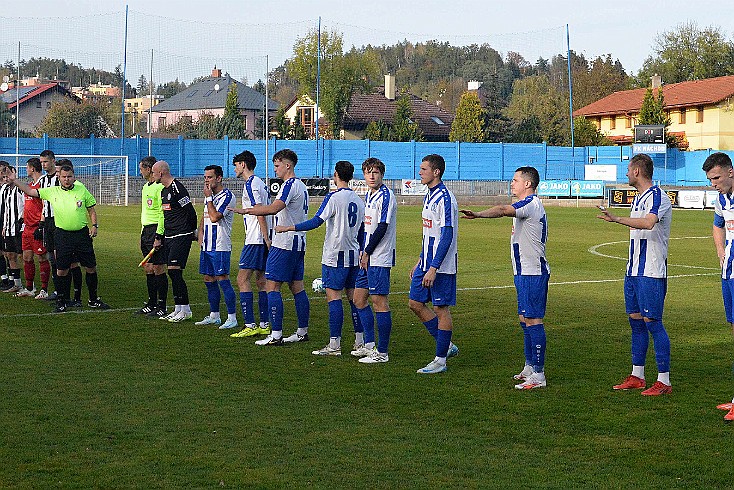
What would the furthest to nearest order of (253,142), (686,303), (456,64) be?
(456,64) < (253,142) < (686,303)

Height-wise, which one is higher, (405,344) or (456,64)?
(456,64)

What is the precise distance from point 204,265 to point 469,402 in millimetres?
5177

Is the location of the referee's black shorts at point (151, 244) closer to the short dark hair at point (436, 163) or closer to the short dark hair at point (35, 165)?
the short dark hair at point (35, 165)

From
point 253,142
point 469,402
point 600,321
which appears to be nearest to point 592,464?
point 469,402

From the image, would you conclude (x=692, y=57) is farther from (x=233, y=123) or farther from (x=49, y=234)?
(x=49, y=234)

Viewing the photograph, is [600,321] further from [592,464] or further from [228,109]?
[228,109]

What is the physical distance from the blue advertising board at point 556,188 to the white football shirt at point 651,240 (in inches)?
1756

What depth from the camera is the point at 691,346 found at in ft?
37.0

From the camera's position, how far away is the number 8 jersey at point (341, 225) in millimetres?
10484

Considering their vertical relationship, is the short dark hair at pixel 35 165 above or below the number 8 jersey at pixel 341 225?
above

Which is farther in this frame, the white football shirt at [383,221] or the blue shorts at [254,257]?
the blue shorts at [254,257]

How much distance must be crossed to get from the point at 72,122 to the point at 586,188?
4084 centimetres

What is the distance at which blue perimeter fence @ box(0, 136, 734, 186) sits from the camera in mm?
53031

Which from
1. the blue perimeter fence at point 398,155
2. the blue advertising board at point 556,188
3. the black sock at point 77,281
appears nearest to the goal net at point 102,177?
the blue perimeter fence at point 398,155
